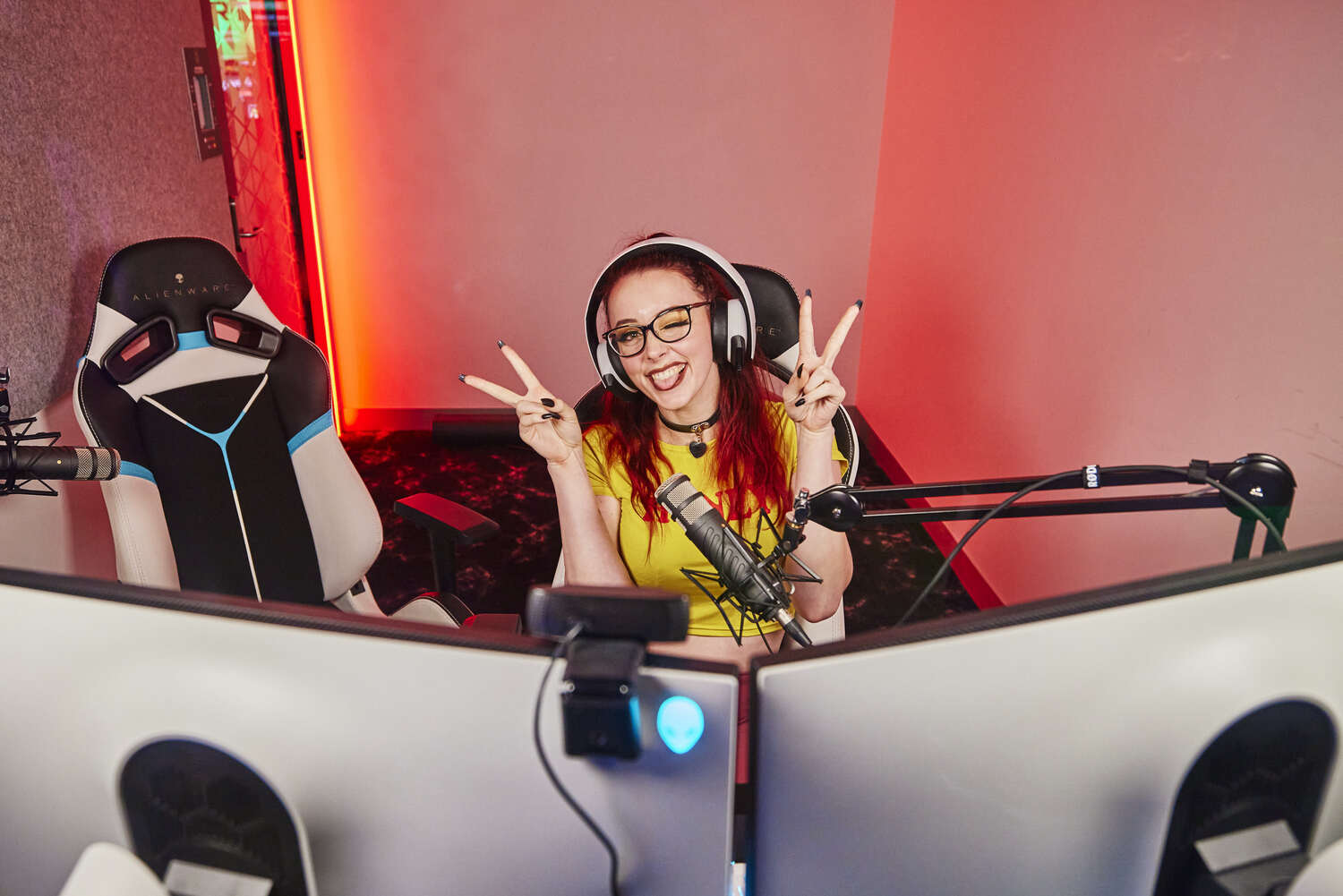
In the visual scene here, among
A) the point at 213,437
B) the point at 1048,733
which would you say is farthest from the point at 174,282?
the point at 1048,733

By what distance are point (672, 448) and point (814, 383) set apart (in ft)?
1.37

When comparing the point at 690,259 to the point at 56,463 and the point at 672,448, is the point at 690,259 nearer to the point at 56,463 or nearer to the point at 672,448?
the point at 672,448

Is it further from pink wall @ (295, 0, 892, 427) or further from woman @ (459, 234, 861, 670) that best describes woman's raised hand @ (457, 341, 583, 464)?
pink wall @ (295, 0, 892, 427)

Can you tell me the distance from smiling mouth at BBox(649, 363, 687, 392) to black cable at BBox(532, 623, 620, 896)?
2.88 feet

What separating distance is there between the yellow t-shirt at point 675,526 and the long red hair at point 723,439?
0.01 meters

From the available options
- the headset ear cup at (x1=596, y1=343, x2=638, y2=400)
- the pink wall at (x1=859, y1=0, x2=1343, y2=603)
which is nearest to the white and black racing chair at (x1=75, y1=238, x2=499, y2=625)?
the headset ear cup at (x1=596, y1=343, x2=638, y2=400)

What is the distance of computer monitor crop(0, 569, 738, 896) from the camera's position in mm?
505

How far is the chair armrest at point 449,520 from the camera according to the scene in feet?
4.97

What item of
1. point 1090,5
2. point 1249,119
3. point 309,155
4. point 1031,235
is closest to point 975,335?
point 1031,235

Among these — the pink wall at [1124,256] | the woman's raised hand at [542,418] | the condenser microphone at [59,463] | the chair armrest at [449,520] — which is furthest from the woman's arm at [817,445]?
the condenser microphone at [59,463]

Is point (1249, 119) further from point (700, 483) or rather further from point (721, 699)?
point (721, 699)

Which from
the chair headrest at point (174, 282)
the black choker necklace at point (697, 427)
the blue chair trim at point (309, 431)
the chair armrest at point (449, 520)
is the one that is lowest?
the chair armrest at point (449, 520)

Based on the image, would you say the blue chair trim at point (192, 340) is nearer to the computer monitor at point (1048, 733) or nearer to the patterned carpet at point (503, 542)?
the patterned carpet at point (503, 542)

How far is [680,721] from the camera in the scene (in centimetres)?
50
